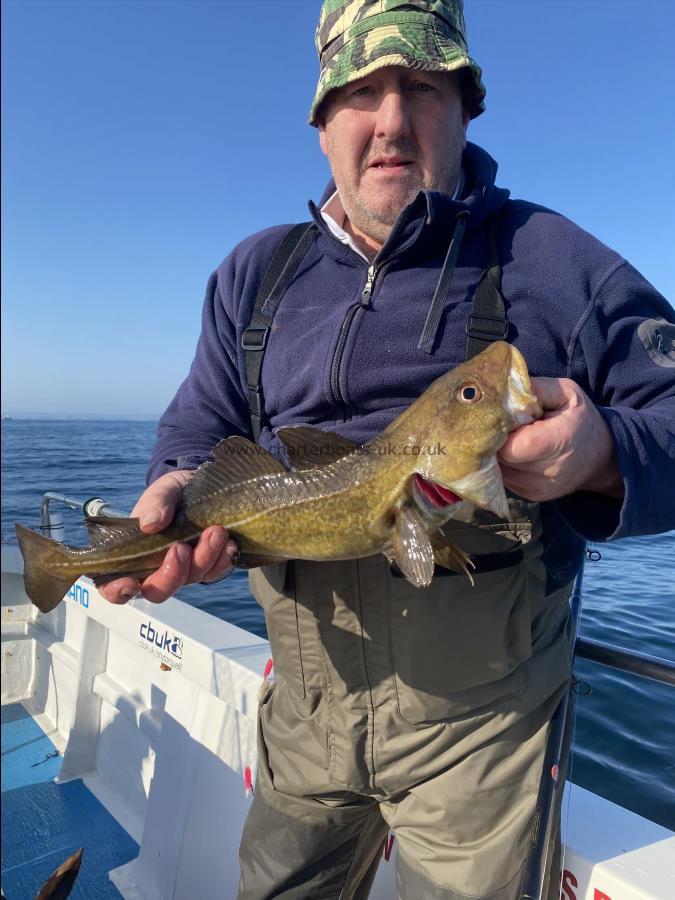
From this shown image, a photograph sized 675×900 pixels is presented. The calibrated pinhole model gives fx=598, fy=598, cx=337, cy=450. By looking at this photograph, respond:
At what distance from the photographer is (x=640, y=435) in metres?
2.07

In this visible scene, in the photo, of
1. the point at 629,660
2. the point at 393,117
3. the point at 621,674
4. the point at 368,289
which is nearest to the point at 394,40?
the point at 393,117

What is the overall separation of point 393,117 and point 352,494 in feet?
5.35

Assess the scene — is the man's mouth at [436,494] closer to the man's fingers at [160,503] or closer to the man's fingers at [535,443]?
the man's fingers at [535,443]

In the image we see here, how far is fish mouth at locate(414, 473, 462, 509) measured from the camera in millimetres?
2307

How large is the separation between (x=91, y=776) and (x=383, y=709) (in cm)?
439

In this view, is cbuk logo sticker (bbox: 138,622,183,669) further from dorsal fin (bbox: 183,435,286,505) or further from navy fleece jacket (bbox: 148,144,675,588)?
dorsal fin (bbox: 183,435,286,505)

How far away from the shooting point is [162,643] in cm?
489

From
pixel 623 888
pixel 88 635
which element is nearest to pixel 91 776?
pixel 88 635

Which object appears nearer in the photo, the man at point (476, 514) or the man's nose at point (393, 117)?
the man at point (476, 514)

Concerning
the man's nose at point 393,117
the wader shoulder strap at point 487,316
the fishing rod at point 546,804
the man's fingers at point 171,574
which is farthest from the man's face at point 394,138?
the fishing rod at point 546,804

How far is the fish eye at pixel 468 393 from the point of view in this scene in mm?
2117

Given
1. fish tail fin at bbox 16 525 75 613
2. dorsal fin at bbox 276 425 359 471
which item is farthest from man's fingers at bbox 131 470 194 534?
dorsal fin at bbox 276 425 359 471

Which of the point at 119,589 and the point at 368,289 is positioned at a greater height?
the point at 368,289

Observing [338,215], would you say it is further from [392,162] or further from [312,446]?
[312,446]
